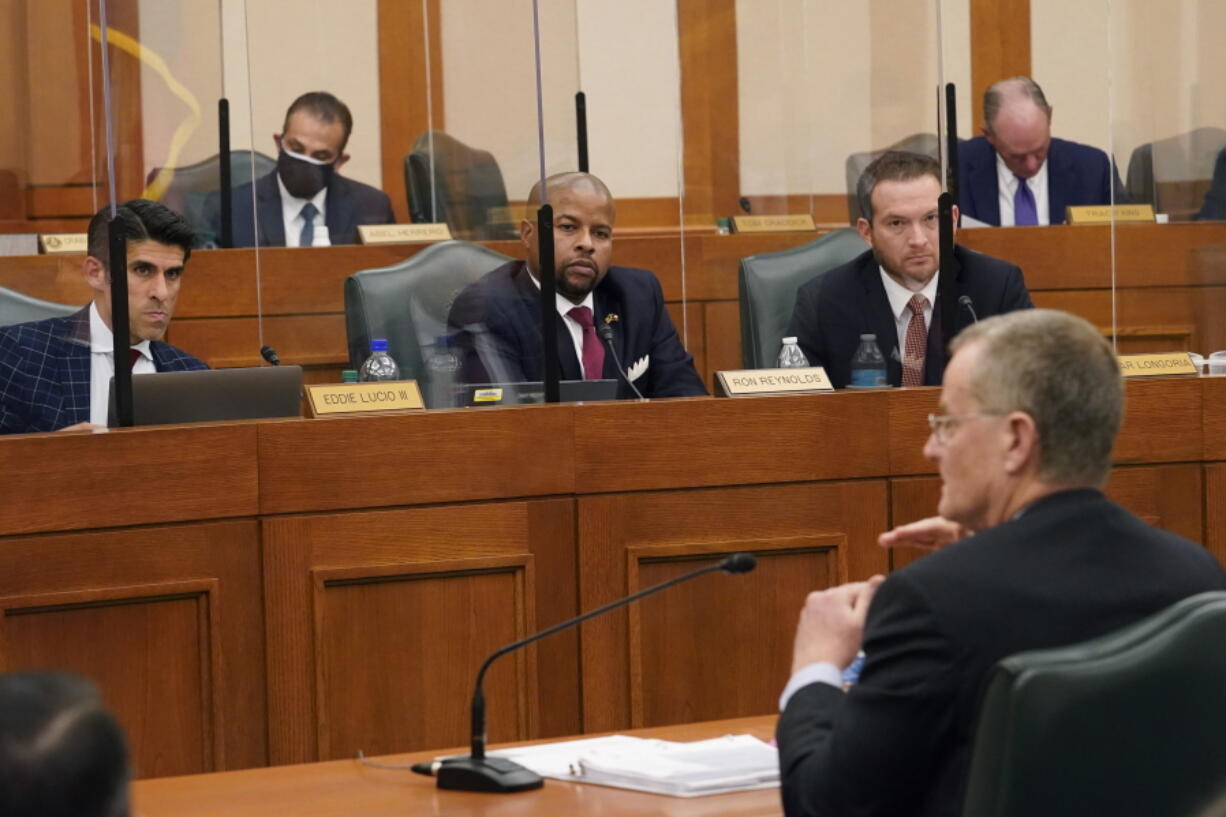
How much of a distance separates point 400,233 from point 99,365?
64.8 inches

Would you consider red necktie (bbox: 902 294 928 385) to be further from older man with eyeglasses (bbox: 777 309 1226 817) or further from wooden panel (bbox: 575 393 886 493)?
older man with eyeglasses (bbox: 777 309 1226 817)

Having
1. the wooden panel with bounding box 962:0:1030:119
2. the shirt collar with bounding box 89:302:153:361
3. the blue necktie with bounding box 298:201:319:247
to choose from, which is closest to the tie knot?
the shirt collar with bounding box 89:302:153:361

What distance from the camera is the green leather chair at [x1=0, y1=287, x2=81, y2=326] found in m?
3.81

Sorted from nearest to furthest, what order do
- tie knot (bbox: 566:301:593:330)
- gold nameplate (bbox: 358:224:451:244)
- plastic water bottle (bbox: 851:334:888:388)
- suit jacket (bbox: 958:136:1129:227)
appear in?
plastic water bottle (bbox: 851:334:888:388) → tie knot (bbox: 566:301:593:330) → gold nameplate (bbox: 358:224:451:244) → suit jacket (bbox: 958:136:1129:227)

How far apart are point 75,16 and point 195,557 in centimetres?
248

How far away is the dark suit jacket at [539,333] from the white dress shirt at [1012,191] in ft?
6.57

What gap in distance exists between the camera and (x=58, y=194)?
479 cm

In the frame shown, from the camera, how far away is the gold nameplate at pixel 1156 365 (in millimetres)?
3428

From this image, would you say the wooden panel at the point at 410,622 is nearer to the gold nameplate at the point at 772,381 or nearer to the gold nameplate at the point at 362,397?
the gold nameplate at the point at 362,397

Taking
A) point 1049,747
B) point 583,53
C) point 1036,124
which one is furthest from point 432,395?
point 583,53

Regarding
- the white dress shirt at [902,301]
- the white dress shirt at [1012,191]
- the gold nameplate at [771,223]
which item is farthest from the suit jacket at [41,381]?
the white dress shirt at [1012,191]

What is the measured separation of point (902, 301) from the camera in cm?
408

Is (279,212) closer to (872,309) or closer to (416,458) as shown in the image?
(872,309)

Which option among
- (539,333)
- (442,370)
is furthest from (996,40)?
(539,333)
